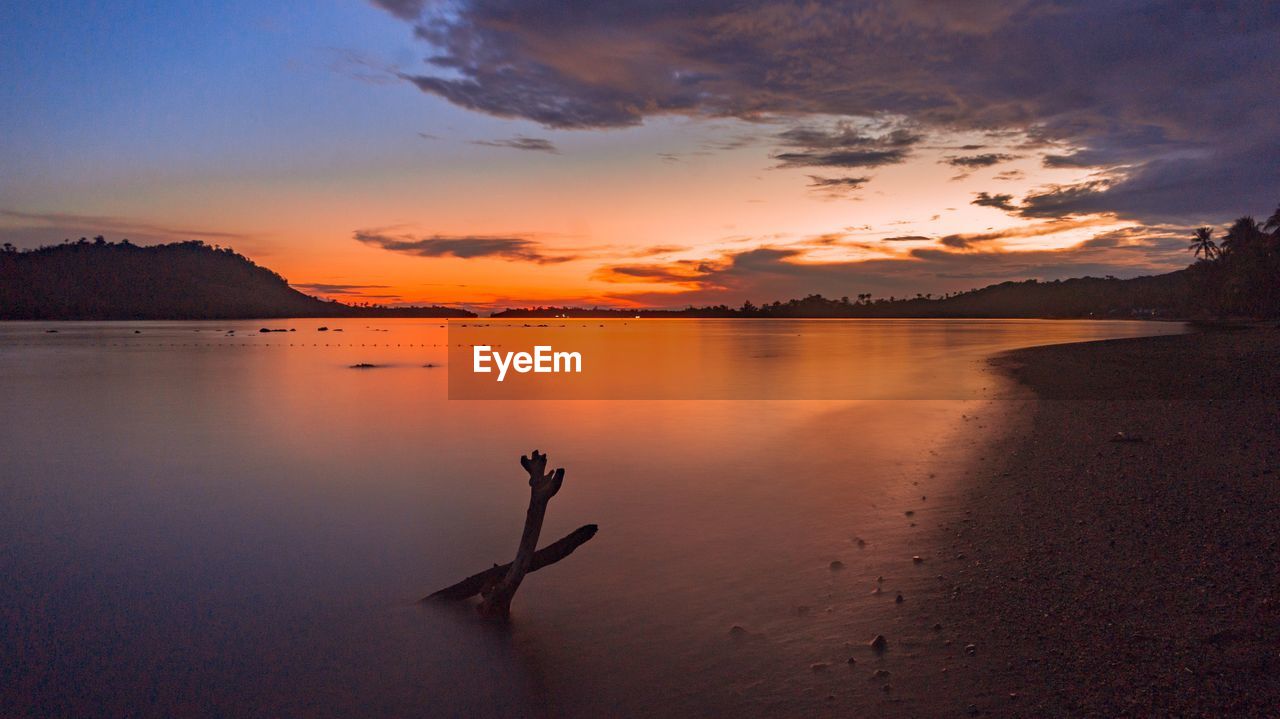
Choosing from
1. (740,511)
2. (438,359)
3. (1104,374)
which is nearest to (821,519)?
(740,511)

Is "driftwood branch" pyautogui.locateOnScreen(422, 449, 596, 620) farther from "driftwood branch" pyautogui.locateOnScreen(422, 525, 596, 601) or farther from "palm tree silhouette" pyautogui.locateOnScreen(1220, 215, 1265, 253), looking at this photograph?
"palm tree silhouette" pyautogui.locateOnScreen(1220, 215, 1265, 253)

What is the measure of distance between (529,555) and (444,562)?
331 centimetres

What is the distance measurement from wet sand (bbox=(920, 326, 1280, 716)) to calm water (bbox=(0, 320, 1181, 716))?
2.77ft

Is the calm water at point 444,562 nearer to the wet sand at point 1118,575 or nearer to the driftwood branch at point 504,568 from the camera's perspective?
the driftwood branch at point 504,568

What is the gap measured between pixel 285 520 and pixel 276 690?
274 inches

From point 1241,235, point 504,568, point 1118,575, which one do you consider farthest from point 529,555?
point 1241,235

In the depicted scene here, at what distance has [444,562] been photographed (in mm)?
10656

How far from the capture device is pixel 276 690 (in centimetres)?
689

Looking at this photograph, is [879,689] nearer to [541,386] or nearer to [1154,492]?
[1154,492]

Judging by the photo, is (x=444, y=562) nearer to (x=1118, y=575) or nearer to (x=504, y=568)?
(x=504, y=568)

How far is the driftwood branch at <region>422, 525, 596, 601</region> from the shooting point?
8.05m

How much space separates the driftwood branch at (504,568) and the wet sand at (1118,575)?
12.5ft

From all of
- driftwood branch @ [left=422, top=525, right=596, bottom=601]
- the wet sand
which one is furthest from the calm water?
the wet sand

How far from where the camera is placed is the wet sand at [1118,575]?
5605 millimetres
